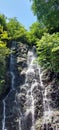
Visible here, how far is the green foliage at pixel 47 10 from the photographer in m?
18.2

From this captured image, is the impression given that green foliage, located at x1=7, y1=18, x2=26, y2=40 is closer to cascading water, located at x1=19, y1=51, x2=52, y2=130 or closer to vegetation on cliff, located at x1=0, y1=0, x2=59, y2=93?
vegetation on cliff, located at x1=0, y1=0, x2=59, y2=93

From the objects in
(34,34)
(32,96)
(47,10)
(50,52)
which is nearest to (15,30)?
(34,34)

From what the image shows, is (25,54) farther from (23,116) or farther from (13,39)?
(23,116)

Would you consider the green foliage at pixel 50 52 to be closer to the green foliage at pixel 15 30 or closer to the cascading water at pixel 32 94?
the cascading water at pixel 32 94

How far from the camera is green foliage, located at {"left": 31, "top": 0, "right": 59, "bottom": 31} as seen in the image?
18.2m

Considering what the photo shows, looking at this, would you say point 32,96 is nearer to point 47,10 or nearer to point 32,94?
point 32,94

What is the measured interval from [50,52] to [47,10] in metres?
3.67

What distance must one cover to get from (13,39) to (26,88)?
9.23m

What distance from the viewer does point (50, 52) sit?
54.2 feet

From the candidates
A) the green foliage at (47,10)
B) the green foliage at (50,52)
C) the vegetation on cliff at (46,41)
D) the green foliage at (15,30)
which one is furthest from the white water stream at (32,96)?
the green foliage at (15,30)

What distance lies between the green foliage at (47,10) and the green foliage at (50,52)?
204 centimetres

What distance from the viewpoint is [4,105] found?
693 inches

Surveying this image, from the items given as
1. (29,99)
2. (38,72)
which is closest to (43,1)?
(38,72)

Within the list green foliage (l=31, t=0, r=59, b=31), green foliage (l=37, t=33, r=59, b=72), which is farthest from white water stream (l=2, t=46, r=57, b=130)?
green foliage (l=31, t=0, r=59, b=31)
